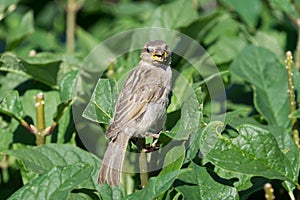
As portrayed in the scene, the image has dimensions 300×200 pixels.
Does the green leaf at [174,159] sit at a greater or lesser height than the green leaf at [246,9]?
lesser

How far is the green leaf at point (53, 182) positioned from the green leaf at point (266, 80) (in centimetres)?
87

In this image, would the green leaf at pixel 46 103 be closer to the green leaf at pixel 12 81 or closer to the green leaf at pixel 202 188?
the green leaf at pixel 12 81

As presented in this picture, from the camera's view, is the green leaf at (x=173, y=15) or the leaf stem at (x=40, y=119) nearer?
the leaf stem at (x=40, y=119)

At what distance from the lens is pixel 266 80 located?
8.59 feet

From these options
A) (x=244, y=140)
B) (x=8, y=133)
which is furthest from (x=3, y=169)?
(x=244, y=140)

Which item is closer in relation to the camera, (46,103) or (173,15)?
(46,103)

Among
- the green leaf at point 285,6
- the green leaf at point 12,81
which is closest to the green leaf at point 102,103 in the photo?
the green leaf at point 12,81

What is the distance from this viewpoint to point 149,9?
4.09 m

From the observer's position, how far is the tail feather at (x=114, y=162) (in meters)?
1.93

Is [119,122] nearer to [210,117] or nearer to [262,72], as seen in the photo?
[210,117]

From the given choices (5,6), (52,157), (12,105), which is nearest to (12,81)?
(5,6)

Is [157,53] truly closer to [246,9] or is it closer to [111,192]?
[111,192]

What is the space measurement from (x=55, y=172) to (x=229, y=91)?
127 centimetres

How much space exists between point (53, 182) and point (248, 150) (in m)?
0.57
